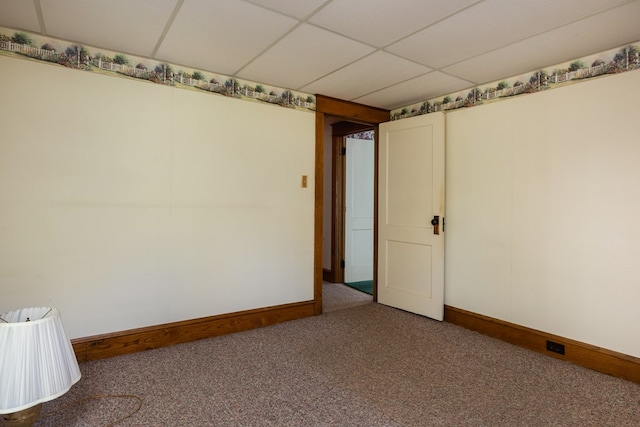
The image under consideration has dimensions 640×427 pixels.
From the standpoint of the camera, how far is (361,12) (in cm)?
199

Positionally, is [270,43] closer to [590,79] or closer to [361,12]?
[361,12]

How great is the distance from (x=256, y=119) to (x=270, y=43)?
94cm

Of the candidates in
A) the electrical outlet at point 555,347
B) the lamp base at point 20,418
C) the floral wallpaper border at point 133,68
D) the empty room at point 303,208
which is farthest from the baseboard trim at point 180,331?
the electrical outlet at point 555,347

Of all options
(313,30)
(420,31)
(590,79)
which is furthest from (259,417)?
(590,79)

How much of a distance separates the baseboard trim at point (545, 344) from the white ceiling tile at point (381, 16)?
2.49 metres

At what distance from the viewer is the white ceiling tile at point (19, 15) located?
195 centimetres

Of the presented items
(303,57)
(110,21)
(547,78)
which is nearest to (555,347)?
(547,78)

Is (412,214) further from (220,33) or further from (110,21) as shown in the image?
(110,21)

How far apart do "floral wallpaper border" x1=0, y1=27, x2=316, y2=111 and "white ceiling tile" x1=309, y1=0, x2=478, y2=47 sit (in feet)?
4.10

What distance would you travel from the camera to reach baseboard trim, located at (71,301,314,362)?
2525mm

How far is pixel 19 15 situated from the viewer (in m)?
2.08

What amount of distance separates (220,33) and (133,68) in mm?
879

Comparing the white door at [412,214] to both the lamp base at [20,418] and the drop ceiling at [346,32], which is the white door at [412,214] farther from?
the lamp base at [20,418]

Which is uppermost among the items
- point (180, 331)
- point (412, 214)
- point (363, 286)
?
point (412, 214)
